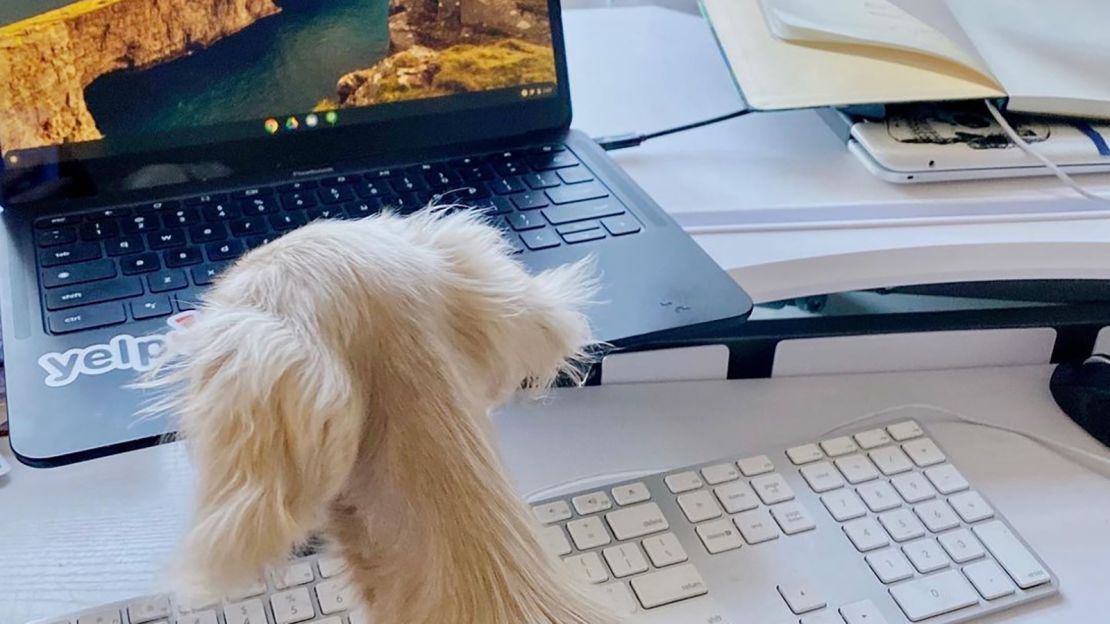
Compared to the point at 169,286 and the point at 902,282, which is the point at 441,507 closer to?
the point at 169,286

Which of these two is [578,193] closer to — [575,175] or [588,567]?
[575,175]

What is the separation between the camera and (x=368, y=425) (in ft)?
1.30

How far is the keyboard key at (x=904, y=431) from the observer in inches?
A: 24.0

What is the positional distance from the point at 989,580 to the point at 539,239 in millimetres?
305

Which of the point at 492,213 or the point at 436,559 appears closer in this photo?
the point at 436,559

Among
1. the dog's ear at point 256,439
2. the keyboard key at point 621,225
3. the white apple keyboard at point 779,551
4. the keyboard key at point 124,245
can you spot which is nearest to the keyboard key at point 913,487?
the white apple keyboard at point 779,551

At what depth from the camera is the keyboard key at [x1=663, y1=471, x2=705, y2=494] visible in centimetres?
57

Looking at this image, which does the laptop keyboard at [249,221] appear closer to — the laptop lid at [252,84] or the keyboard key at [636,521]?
the laptop lid at [252,84]

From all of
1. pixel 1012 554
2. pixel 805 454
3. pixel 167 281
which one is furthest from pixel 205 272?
pixel 1012 554

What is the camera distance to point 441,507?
391mm

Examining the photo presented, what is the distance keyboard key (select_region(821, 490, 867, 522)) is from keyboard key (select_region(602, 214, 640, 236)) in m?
0.20

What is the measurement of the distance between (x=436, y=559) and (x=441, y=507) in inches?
0.8

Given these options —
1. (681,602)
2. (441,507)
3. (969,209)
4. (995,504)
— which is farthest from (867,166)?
(441,507)

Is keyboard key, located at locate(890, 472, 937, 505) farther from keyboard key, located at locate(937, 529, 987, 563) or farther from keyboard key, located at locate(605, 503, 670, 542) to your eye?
keyboard key, located at locate(605, 503, 670, 542)
